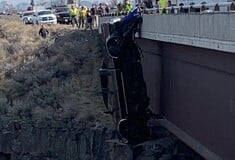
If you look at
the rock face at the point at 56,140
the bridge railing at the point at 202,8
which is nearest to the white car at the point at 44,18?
the rock face at the point at 56,140

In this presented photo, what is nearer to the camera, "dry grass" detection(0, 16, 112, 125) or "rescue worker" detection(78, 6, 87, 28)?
"dry grass" detection(0, 16, 112, 125)

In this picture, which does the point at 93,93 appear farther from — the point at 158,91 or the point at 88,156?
the point at 158,91

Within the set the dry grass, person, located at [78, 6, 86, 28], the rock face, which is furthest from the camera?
person, located at [78, 6, 86, 28]

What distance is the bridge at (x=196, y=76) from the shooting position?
1271 cm

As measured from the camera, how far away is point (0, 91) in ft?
110

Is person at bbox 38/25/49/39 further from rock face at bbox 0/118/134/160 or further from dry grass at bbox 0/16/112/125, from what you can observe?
rock face at bbox 0/118/134/160

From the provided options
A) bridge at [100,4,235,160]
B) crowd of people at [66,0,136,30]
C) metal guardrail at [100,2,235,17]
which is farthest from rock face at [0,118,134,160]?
crowd of people at [66,0,136,30]

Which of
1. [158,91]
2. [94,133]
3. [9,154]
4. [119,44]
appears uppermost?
[119,44]

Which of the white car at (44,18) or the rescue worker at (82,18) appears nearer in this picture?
the rescue worker at (82,18)

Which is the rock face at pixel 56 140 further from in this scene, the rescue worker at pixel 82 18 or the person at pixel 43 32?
the rescue worker at pixel 82 18

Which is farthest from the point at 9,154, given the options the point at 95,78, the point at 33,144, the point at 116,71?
the point at 116,71

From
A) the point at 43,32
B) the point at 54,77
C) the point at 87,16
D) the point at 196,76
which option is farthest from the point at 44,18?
the point at 196,76

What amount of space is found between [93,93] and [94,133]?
5.96 m

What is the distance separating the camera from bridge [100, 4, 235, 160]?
41.7ft
